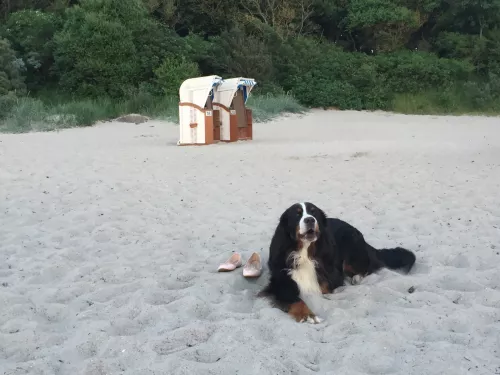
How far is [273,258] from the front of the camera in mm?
3648

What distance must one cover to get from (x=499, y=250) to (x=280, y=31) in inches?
862

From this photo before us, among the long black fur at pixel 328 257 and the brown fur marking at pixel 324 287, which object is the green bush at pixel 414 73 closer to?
the long black fur at pixel 328 257

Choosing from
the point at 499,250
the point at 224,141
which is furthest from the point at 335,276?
the point at 224,141

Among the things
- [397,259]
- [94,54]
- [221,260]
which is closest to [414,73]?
[94,54]

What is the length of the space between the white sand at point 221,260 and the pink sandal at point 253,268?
0.19 feet

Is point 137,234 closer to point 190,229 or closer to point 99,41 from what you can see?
point 190,229

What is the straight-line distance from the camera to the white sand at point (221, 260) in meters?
2.78

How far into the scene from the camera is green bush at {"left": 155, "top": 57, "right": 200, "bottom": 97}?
19.5m

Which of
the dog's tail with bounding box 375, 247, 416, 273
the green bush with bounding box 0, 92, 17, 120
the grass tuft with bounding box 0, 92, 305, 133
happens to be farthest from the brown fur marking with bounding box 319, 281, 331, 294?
the green bush with bounding box 0, 92, 17, 120

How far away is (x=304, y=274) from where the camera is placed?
353 cm

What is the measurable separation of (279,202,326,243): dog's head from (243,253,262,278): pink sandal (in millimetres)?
443

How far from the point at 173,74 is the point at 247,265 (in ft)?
54.5

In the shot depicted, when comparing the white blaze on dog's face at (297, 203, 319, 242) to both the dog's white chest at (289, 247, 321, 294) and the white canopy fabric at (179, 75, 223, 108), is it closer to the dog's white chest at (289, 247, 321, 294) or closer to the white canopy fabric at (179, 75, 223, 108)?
the dog's white chest at (289, 247, 321, 294)

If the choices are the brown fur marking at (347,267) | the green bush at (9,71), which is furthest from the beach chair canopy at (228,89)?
the green bush at (9,71)
